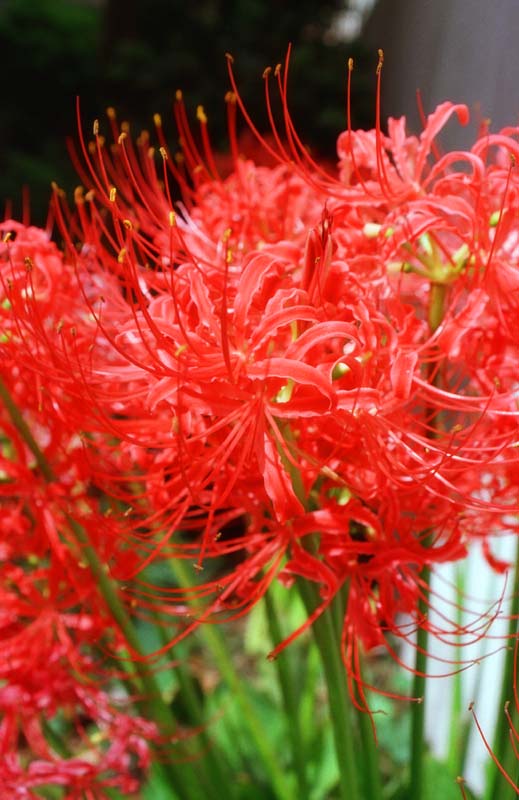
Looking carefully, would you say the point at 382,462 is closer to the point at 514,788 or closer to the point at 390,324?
the point at 390,324

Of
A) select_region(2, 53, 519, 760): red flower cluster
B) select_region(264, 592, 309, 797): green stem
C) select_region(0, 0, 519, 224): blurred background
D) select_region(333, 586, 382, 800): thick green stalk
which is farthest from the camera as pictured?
select_region(0, 0, 519, 224): blurred background

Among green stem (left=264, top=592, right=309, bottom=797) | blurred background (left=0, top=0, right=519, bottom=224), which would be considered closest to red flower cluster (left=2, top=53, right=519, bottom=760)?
green stem (left=264, top=592, right=309, bottom=797)

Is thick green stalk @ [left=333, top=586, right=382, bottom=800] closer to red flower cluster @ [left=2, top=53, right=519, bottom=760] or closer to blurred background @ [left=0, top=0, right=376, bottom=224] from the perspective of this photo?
red flower cluster @ [left=2, top=53, right=519, bottom=760]

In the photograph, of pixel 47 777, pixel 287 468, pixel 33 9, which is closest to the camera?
pixel 287 468

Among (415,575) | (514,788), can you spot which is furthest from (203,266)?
(514,788)

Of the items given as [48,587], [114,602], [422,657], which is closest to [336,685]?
[422,657]

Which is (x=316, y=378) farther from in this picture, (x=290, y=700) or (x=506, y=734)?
(x=290, y=700)
